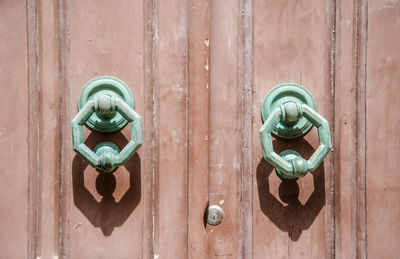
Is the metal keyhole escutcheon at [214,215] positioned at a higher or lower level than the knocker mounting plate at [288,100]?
lower

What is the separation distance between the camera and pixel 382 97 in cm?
68

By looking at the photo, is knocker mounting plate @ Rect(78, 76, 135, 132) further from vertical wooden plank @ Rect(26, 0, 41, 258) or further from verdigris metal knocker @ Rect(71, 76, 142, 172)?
vertical wooden plank @ Rect(26, 0, 41, 258)

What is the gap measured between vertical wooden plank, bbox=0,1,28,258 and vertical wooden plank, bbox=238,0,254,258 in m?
0.45

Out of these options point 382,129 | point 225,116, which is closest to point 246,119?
point 225,116

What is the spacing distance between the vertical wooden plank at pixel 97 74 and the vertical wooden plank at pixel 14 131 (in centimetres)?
9

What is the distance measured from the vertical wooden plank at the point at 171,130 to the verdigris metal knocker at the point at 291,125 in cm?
18

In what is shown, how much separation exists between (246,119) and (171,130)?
0.53 ft

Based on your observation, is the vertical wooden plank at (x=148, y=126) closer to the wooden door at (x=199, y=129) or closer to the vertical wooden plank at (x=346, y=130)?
the wooden door at (x=199, y=129)

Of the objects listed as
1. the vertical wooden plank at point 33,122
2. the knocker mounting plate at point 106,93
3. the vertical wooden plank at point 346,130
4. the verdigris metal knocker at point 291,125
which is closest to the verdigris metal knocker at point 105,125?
the knocker mounting plate at point 106,93

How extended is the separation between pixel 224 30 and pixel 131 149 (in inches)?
12.5

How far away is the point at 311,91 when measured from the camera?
68 centimetres

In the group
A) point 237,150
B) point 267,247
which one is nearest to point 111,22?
point 237,150

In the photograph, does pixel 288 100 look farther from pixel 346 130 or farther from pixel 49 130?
pixel 49 130

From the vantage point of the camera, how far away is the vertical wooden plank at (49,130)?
67 cm
